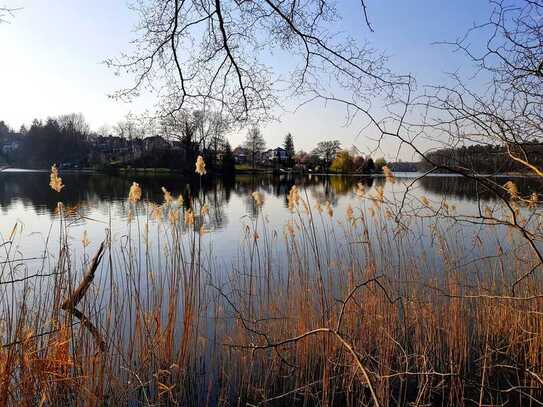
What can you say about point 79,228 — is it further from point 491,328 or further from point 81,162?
point 81,162

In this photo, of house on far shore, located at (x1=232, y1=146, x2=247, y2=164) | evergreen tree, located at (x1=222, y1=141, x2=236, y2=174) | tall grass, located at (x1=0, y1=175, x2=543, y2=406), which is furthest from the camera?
house on far shore, located at (x1=232, y1=146, x2=247, y2=164)

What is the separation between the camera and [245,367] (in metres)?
3.61

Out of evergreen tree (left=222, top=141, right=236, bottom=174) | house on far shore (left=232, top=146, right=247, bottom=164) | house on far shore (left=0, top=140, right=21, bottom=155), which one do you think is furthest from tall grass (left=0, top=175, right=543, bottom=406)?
house on far shore (left=232, top=146, right=247, bottom=164)

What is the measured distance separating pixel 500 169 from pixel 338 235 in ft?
25.7

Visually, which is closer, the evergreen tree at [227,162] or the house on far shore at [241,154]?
the evergreen tree at [227,162]

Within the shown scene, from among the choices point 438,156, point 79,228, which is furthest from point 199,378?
point 79,228

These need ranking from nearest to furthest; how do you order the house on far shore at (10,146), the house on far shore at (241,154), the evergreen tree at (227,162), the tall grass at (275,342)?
the tall grass at (275,342) → the evergreen tree at (227,162) → the house on far shore at (10,146) → the house on far shore at (241,154)

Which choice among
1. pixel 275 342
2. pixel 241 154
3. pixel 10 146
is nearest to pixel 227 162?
pixel 241 154

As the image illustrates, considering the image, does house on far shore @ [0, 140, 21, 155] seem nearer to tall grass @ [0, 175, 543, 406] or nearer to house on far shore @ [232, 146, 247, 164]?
house on far shore @ [232, 146, 247, 164]

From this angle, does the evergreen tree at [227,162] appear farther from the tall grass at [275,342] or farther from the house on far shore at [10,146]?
the tall grass at [275,342]

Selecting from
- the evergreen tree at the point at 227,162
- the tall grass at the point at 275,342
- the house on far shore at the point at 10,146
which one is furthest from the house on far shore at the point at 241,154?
the tall grass at the point at 275,342

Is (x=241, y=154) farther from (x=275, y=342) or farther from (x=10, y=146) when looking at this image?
(x=275, y=342)

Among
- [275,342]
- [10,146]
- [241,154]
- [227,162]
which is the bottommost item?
[275,342]

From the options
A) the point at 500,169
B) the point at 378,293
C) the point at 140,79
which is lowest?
the point at 378,293
